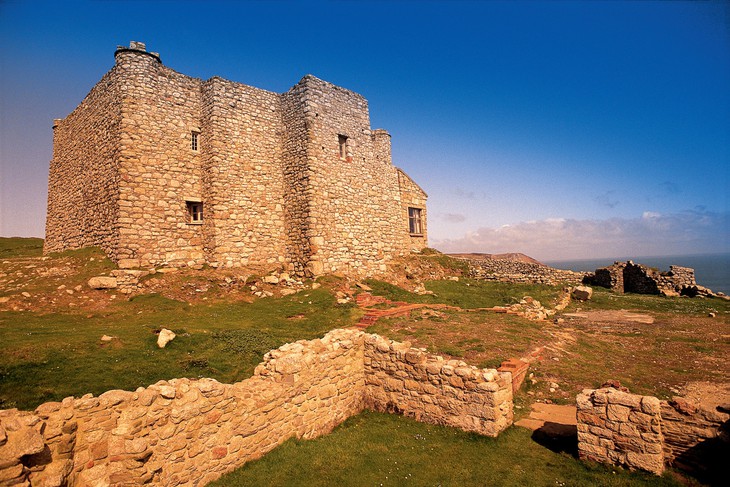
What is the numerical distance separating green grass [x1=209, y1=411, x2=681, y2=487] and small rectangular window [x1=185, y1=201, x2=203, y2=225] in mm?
14360

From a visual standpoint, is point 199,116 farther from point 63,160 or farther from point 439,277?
point 439,277

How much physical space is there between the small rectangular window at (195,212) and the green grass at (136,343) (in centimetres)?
551

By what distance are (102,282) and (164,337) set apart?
590 centimetres

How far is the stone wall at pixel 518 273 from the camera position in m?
29.1

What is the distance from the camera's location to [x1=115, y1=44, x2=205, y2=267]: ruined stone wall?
16.8 metres

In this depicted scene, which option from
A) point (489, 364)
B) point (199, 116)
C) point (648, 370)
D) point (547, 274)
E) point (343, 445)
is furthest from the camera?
point (547, 274)

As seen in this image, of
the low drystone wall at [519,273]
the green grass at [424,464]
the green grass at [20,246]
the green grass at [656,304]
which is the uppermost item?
the green grass at [20,246]

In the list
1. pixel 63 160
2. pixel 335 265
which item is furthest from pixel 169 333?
pixel 63 160

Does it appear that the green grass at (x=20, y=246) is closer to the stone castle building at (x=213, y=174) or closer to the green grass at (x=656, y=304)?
the stone castle building at (x=213, y=174)

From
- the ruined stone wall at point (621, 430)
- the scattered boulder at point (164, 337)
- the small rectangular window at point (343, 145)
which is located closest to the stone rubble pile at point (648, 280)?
the small rectangular window at point (343, 145)

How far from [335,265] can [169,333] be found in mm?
11007

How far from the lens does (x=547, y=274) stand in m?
32.1

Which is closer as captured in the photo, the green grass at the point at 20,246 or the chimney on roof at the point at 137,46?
the chimney on roof at the point at 137,46

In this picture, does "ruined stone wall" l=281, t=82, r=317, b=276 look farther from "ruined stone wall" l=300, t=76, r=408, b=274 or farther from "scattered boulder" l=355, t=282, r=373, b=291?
"scattered boulder" l=355, t=282, r=373, b=291
